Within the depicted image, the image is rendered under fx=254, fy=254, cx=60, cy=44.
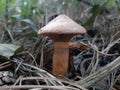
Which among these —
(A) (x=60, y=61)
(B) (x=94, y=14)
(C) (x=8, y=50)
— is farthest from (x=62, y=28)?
(B) (x=94, y=14)

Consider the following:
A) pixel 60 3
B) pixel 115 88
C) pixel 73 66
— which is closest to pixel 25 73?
pixel 73 66

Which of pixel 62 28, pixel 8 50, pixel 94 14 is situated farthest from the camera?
pixel 94 14

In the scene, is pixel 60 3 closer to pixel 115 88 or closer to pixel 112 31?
pixel 112 31

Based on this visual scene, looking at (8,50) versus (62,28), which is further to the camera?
(8,50)

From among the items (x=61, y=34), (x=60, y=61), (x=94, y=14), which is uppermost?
(x=94, y=14)

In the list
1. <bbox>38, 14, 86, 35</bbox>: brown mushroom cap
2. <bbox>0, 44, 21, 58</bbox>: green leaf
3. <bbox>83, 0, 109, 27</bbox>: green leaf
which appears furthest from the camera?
<bbox>83, 0, 109, 27</bbox>: green leaf

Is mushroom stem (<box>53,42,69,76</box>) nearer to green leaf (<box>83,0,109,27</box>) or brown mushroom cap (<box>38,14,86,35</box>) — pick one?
brown mushroom cap (<box>38,14,86,35</box>)

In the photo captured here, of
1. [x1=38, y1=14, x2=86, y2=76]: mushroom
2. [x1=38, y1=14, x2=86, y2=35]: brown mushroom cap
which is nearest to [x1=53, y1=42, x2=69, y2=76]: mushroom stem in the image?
[x1=38, y1=14, x2=86, y2=76]: mushroom

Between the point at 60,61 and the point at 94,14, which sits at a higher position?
the point at 94,14

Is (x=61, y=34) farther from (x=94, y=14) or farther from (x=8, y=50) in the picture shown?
(x=94, y=14)
